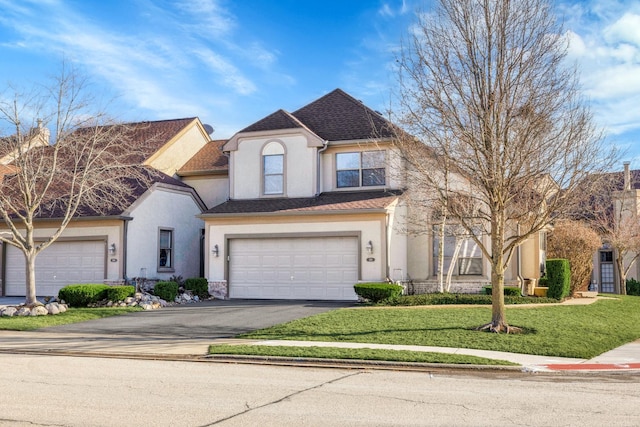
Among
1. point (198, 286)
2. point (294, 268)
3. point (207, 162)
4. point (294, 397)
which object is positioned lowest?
point (294, 397)

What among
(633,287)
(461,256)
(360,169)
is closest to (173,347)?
(360,169)

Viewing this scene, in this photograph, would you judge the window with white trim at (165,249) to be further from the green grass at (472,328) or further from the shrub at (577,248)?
the shrub at (577,248)

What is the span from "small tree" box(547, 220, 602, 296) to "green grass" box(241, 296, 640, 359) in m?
6.54

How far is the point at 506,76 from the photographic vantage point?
14695 millimetres

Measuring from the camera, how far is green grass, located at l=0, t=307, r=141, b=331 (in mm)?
17453

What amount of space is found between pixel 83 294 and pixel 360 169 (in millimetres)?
11341

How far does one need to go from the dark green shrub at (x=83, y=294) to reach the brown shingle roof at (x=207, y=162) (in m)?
9.63

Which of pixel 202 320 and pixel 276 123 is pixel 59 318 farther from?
pixel 276 123

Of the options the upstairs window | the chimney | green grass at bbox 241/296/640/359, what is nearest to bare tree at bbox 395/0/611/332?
green grass at bbox 241/296/640/359

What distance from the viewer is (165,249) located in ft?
88.4

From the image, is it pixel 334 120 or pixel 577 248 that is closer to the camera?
pixel 334 120

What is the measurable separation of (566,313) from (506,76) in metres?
7.91

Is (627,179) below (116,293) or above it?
above

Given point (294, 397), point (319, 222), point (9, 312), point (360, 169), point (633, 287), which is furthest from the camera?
point (633, 287)
